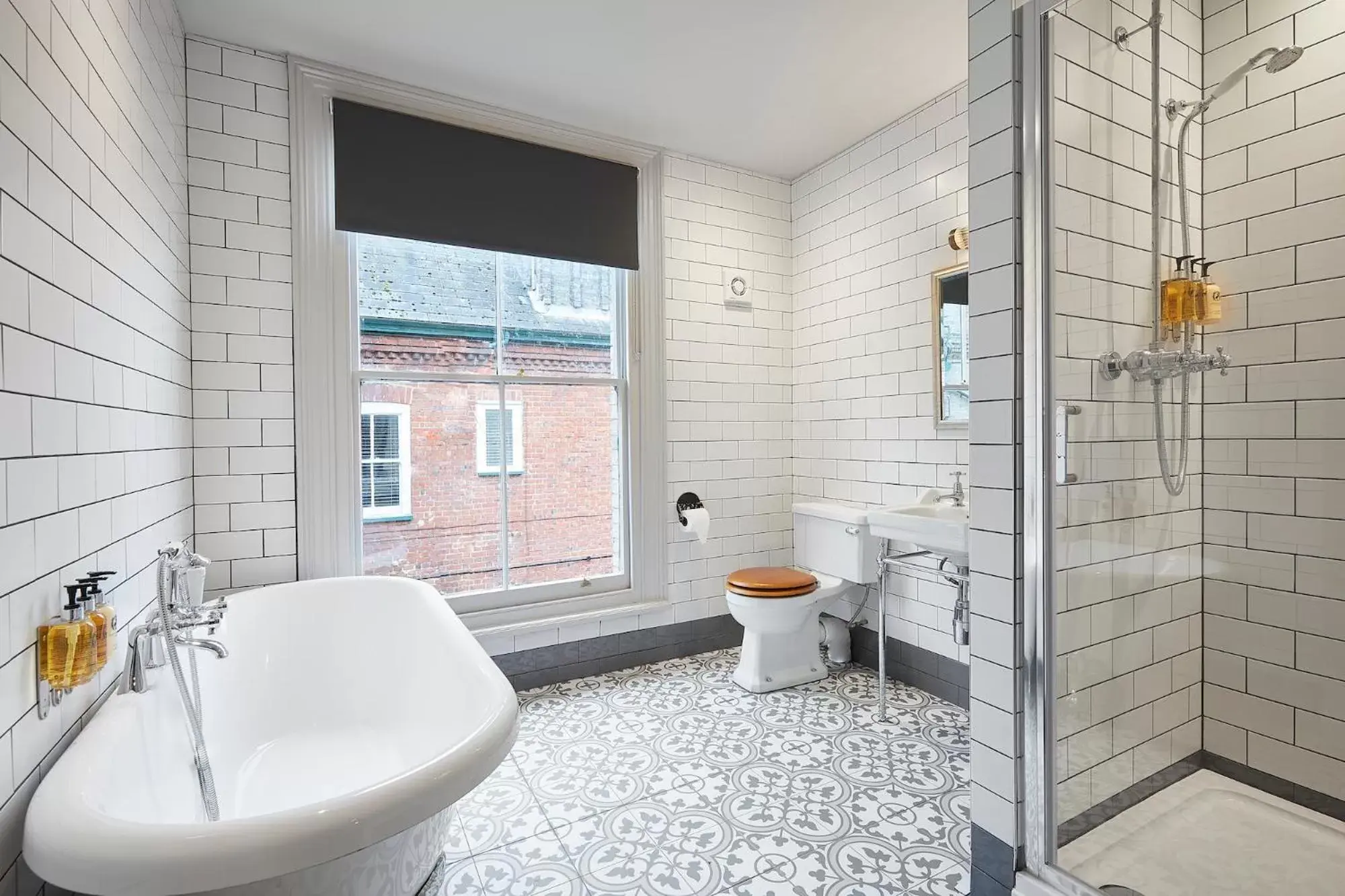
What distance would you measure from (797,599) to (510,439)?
1.54 metres

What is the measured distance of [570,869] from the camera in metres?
1.78

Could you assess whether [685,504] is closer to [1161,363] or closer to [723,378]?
[723,378]

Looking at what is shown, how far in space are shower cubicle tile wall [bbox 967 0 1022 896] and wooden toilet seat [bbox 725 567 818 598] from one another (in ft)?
4.15

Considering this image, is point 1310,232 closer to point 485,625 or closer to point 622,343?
point 622,343

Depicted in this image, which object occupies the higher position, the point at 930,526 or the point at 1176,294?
the point at 1176,294

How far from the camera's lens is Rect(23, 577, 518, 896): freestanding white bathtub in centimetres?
85

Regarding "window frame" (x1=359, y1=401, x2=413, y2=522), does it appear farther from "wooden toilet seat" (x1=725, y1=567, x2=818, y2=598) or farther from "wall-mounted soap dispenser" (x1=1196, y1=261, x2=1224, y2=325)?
"wall-mounted soap dispenser" (x1=1196, y1=261, x2=1224, y2=325)

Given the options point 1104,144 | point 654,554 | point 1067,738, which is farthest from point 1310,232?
point 654,554

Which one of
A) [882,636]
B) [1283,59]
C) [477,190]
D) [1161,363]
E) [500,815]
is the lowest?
[500,815]

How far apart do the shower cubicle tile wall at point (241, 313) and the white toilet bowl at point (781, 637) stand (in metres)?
1.98

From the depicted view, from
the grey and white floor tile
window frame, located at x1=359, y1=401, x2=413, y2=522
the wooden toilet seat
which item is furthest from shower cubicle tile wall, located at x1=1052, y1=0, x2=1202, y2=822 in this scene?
window frame, located at x1=359, y1=401, x2=413, y2=522

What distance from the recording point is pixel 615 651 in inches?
129

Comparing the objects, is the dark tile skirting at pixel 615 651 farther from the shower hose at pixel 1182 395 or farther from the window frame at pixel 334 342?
the shower hose at pixel 1182 395

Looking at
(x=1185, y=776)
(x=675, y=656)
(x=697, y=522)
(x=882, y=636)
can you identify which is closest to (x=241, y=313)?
(x=697, y=522)
